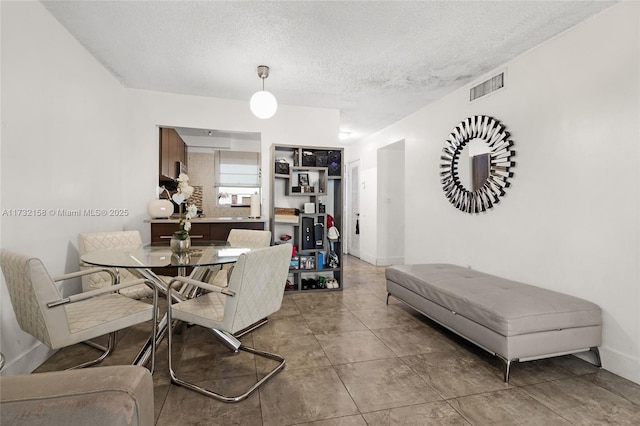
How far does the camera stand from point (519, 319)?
202 centimetres

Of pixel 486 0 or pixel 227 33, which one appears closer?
pixel 486 0

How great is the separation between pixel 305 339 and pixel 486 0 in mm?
2937

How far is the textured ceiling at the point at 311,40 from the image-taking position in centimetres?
223

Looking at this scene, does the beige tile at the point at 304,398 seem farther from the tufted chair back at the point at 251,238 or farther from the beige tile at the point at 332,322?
the tufted chair back at the point at 251,238

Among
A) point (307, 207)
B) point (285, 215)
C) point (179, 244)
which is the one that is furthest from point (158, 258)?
point (307, 207)

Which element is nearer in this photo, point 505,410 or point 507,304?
point 505,410

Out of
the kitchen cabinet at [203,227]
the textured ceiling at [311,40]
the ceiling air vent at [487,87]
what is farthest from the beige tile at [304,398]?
the ceiling air vent at [487,87]

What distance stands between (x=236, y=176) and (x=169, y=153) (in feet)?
6.22

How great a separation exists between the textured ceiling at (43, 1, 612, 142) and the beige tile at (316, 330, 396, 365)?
261 centimetres

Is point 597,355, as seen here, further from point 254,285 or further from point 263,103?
point 263,103

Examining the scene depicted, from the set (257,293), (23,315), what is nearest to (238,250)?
(257,293)

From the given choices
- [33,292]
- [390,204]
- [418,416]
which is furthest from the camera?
[390,204]

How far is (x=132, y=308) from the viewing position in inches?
79.1

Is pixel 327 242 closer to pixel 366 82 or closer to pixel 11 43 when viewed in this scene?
pixel 366 82
